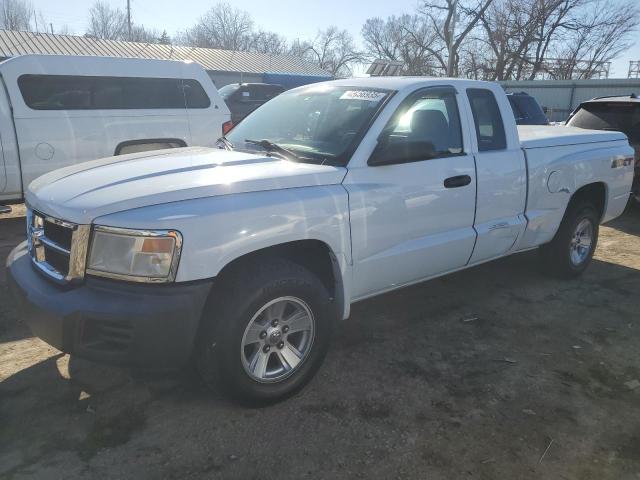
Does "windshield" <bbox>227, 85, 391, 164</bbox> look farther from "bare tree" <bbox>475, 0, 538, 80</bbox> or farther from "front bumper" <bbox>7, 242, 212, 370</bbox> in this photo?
"bare tree" <bbox>475, 0, 538, 80</bbox>

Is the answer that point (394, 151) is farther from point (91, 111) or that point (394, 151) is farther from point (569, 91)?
point (569, 91)

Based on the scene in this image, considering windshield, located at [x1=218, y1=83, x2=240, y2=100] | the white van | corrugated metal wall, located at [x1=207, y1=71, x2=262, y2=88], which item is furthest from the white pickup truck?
corrugated metal wall, located at [x1=207, y1=71, x2=262, y2=88]

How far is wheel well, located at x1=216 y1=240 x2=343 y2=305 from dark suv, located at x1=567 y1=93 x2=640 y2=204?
6.29 metres

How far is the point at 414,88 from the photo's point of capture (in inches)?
146

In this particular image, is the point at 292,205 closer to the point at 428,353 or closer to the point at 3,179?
the point at 428,353

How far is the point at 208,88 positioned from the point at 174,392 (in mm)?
5574

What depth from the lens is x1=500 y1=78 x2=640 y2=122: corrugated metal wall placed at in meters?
22.5

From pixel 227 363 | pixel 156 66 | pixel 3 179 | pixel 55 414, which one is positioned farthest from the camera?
pixel 156 66

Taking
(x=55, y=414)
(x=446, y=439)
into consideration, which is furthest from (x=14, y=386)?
(x=446, y=439)

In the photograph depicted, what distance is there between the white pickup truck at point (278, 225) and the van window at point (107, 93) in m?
3.44

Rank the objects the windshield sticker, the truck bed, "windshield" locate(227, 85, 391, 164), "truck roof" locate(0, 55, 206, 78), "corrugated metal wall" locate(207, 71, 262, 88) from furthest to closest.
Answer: "corrugated metal wall" locate(207, 71, 262, 88) → "truck roof" locate(0, 55, 206, 78) → the truck bed → the windshield sticker → "windshield" locate(227, 85, 391, 164)

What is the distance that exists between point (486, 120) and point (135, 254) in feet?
9.79

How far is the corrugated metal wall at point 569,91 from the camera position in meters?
22.5

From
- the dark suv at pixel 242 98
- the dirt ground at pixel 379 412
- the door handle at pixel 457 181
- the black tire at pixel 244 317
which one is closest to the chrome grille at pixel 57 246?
the black tire at pixel 244 317
